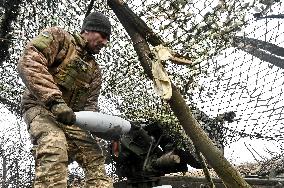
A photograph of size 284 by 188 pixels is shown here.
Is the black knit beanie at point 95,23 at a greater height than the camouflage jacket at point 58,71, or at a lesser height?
greater

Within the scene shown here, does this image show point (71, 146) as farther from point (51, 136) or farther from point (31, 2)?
point (31, 2)

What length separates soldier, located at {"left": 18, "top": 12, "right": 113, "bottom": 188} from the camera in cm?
321

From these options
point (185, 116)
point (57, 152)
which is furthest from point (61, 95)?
point (185, 116)

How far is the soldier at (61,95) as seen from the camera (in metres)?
3.21

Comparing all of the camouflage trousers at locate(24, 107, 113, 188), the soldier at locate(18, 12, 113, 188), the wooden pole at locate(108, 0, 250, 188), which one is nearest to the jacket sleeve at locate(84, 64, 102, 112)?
the soldier at locate(18, 12, 113, 188)

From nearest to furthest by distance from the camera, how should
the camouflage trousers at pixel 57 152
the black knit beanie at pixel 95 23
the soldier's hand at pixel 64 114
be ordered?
the soldier's hand at pixel 64 114 < the camouflage trousers at pixel 57 152 < the black knit beanie at pixel 95 23

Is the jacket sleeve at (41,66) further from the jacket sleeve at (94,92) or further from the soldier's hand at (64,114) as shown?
the jacket sleeve at (94,92)

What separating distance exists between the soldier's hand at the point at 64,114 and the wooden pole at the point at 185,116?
999 millimetres

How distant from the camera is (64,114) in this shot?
2.99 metres

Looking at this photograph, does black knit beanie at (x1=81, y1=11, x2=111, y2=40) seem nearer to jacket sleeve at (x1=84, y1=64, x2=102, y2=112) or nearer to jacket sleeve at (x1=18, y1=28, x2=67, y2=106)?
jacket sleeve at (x1=18, y1=28, x2=67, y2=106)

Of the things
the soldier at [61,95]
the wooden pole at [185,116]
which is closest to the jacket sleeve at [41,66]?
the soldier at [61,95]

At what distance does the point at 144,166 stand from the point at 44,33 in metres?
1.69

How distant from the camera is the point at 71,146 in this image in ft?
13.3

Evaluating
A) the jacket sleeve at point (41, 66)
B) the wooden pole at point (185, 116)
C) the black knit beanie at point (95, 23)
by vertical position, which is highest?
the black knit beanie at point (95, 23)
